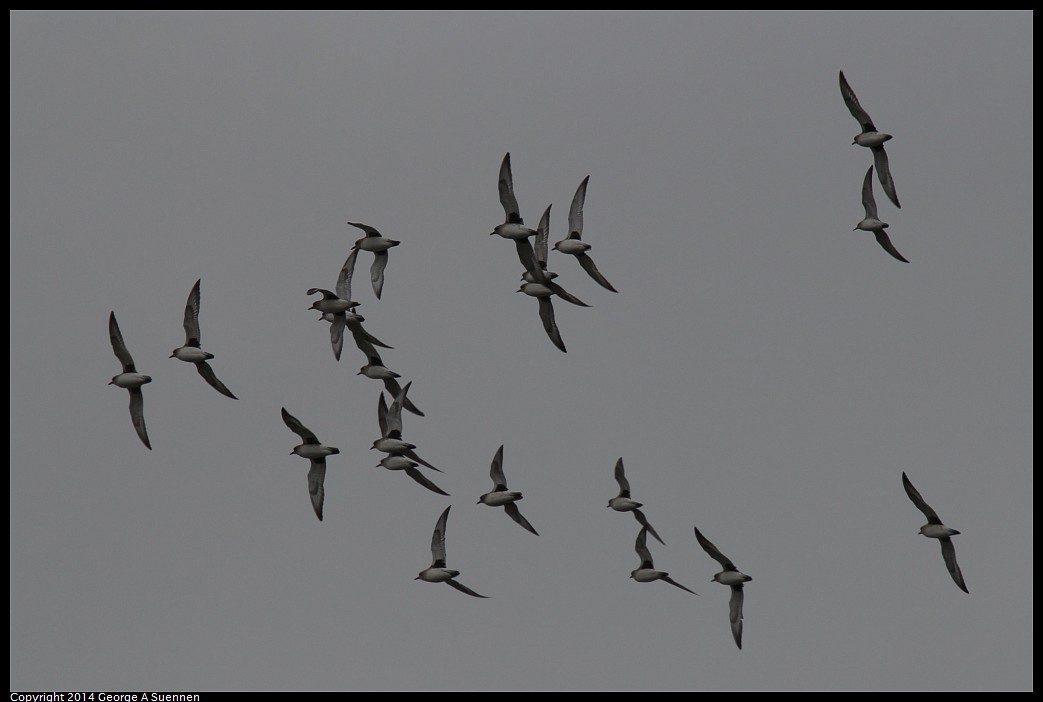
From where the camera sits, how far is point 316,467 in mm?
39344

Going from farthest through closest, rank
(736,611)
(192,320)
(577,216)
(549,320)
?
(736,611) < (549,320) < (577,216) < (192,320)

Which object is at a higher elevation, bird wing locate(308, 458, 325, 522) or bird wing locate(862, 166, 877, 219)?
bird wing locate(862, 166, 877, 219)

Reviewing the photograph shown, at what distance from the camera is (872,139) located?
37781mm

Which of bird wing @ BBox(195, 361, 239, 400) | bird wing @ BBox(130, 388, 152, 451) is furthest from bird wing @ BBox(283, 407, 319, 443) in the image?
bird wing @ BBox(130, 388, 152, 451)

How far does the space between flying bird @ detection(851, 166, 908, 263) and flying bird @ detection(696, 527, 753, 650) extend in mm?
8224

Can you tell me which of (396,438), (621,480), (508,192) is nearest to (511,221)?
(508,192)

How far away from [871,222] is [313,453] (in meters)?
14.5

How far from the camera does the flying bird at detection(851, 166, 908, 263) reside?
131 feet

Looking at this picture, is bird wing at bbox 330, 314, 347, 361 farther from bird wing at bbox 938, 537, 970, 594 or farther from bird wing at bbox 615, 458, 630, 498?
bird wing at bbox 938, 537, 970, 594

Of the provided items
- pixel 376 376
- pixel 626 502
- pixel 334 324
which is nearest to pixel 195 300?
pixel 334 324

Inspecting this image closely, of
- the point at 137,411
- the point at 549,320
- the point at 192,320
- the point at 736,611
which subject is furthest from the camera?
the point at 736,611

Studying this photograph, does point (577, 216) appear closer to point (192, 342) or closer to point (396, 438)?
point (396, 438)

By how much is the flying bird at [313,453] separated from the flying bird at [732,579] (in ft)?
29.2

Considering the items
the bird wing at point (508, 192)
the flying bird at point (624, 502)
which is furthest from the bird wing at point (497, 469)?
the bird wing at point (508, 192)
